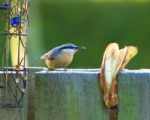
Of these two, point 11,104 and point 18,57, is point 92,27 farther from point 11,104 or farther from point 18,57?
point 11,104

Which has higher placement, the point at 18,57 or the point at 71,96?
the point at 18,57

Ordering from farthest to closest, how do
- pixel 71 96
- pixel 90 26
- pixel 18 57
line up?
pixel 90 26
pixel 18 57
pixel 71 96

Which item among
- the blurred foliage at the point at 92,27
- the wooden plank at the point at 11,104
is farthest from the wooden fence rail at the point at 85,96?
the blurred foliage at the point at 92,27

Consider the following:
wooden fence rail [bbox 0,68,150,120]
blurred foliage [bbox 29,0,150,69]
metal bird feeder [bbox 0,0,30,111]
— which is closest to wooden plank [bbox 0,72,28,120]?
metal bird feeder [bbox 0,0,30,111]

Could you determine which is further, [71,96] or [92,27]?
[92,27]

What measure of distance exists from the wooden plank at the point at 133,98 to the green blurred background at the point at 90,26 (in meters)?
6.47

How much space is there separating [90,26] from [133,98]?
739cm

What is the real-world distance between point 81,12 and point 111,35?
1.81ft

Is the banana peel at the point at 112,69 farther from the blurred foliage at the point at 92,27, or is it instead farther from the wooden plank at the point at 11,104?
the blurred foliage at the point at 92,27

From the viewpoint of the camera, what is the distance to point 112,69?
2.35 m

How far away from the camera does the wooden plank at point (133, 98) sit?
2324 millimetres

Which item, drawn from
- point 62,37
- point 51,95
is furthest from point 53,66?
point 62,37

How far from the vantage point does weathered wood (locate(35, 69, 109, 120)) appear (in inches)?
91.4

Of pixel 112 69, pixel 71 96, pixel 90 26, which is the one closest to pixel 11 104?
pixel 71 96
